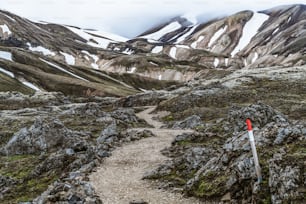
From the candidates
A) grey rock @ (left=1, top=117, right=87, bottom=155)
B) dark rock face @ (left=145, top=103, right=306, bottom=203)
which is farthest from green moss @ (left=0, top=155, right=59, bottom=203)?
dark rock face @ (left=145, top=103, right=306, bottom=203)

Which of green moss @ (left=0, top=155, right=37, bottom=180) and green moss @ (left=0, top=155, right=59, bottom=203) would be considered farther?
green moss @ (left=0, top=155, right=37, bottom=180)

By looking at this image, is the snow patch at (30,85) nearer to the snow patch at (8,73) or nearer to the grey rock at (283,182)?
the snow patch at (8,73)

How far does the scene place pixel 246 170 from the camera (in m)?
18.2

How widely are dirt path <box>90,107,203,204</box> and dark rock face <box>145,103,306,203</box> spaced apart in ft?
3.56

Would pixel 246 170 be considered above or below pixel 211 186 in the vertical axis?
above

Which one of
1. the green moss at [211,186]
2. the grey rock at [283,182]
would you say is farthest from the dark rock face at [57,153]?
the grey rock at [283,182]

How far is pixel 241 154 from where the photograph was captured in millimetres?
20375

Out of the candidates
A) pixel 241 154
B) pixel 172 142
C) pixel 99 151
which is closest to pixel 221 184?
pixel 241 154

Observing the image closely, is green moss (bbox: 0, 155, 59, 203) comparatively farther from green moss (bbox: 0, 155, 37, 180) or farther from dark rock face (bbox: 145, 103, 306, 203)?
dark rock face (bbox: 145, 103, 306, 203)

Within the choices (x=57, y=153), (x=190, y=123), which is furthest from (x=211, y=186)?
(x=190, y=123)

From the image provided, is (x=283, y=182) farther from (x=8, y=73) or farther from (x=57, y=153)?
(x=8, y=73)

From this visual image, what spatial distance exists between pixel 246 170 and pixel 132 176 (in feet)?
31.3

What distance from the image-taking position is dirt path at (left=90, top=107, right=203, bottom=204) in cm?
2049

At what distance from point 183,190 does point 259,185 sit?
5.16 m
